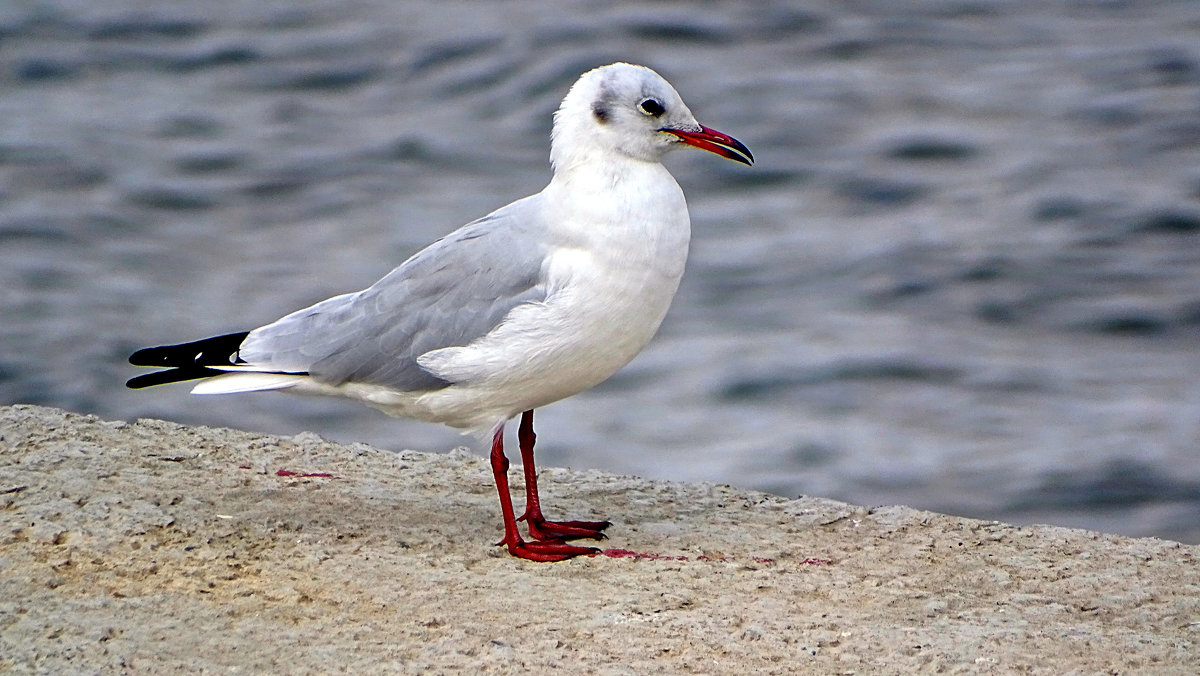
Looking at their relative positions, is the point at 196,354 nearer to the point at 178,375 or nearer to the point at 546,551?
the point at 178,375

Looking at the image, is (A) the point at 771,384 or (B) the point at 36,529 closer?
(B) the point at 36,529

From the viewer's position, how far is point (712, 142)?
185 inches

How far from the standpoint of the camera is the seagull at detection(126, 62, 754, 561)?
176 inches

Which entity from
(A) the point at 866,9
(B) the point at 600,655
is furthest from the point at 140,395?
(A) the point at 866,9

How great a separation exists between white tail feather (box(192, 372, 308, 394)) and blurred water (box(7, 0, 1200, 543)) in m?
1.16

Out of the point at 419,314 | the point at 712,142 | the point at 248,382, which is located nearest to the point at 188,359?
the point at 248,382

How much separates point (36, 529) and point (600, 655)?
181 cm

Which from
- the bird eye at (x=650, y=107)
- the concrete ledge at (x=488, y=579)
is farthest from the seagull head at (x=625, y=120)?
the concrete ledge at (x=488, y=579)

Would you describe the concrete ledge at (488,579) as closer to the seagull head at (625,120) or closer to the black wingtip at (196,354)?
the black wingtip at (196,354)

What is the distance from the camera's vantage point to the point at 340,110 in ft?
41.2

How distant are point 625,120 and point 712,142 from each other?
0.97 feet

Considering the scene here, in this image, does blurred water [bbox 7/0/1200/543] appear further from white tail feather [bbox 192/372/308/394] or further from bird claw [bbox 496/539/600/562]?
white tail feather [bbox 192/372/308/394]

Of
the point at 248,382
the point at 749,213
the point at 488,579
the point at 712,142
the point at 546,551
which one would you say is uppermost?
the point at 749,213

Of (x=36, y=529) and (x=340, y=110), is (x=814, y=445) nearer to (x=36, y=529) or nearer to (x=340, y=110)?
(x=36, y=529)
